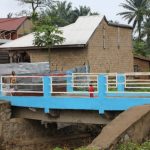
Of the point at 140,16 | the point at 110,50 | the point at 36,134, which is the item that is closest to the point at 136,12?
the point at 140,16

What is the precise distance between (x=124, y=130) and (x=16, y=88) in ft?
28.4

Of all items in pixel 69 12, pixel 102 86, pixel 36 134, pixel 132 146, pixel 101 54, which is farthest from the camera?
pixel 69 12

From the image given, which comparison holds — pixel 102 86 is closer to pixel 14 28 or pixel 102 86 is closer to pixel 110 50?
pixel 110 50

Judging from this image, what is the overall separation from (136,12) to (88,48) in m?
32.3

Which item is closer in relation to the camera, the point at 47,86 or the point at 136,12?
the point at 47,86

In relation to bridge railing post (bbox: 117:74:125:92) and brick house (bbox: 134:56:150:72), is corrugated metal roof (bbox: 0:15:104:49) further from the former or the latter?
bridge railing post (bbox: 117:74:125:92)

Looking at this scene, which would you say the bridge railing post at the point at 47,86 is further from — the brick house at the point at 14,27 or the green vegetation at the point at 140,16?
the green vegetation at the point at 140,16

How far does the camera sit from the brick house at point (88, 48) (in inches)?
1133

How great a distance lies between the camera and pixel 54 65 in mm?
29828

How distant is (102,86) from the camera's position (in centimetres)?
1520

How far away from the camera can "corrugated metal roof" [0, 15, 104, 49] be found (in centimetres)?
2834

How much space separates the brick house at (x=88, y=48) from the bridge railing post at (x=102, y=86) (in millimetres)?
12464

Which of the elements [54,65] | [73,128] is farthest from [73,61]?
[73,128]

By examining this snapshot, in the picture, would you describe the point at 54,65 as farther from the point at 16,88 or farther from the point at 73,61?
the point at 16,88
